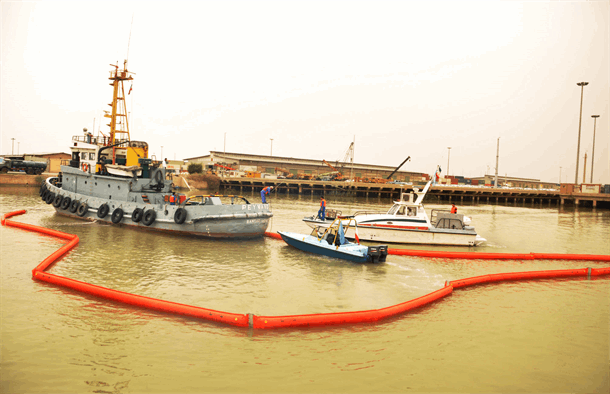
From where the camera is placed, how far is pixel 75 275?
11.5 meters

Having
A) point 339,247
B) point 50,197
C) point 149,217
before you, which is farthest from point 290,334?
point 50,197

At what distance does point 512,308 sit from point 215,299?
8.15 meters

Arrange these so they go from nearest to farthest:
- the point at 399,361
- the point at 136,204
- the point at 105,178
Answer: the point at 399,361 → the point at 136,204 → the point at 105,178

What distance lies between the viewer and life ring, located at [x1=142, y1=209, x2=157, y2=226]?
764 inches

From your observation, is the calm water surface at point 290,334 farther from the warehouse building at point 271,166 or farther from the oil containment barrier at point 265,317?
the warehouse building at point 271,166

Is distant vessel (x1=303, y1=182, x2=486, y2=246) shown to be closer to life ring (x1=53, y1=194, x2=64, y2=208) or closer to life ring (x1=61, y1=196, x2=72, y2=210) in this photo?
life ring (x1=61, y1=196, x2=72, y2=210)

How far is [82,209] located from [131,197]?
11.5 ft

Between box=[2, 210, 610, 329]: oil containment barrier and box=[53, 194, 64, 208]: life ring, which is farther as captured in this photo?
box=[53, 194, 64, 208]: life ring

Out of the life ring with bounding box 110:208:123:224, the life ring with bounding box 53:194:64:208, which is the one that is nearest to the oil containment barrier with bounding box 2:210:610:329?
the life ring with bounding box 110:208:123:224

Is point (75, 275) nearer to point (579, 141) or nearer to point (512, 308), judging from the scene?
point (512, 308)

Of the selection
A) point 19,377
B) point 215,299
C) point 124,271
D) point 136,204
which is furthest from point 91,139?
point 19,377

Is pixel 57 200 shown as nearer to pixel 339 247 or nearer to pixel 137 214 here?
pixel 137 214

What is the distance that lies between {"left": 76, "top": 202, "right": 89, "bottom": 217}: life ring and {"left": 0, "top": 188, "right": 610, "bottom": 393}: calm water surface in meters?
7.71

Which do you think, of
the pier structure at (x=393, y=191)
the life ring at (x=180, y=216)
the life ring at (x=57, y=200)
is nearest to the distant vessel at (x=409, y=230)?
the life ring at (x=180, y=216)
